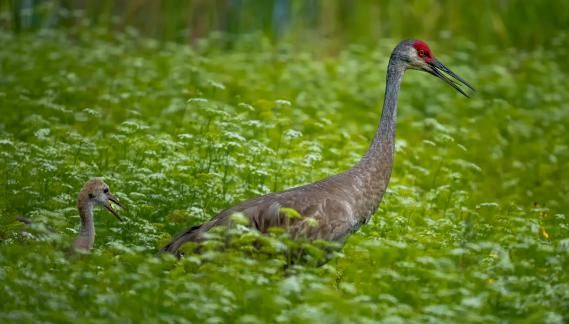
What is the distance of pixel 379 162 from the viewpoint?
6.45 metres

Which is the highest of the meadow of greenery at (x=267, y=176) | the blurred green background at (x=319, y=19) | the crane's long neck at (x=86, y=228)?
the blurred green background at (x=319, y=19)

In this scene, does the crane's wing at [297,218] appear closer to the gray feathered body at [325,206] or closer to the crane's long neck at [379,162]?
the gray feathered body at [325,206]

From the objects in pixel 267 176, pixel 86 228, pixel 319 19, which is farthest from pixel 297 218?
pixel 319 19

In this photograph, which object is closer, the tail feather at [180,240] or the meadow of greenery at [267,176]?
the meadow of greenery at [267,176]

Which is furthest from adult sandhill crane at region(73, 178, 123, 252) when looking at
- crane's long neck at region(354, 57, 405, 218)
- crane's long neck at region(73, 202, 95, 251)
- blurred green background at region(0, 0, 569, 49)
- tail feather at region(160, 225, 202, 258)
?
blurred green background at region(0, 0, 569, 49)

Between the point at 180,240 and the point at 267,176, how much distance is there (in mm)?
1624

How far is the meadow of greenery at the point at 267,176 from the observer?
481 centimetres

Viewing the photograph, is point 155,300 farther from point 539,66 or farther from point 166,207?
point 539,66

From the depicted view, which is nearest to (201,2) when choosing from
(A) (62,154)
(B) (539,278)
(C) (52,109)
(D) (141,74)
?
(D) (141,74)

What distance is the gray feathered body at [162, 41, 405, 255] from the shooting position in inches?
226

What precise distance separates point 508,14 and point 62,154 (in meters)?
7.57

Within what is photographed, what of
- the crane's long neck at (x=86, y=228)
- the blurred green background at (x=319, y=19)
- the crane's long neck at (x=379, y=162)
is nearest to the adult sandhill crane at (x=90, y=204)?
the crane's long neck at (x=86, y=228)

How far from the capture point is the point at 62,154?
287 inches

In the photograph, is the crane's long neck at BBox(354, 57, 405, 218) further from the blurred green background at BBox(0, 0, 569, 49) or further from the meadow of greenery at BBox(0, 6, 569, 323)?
the blurred green background at BBox(0, 0, 569, 49)
